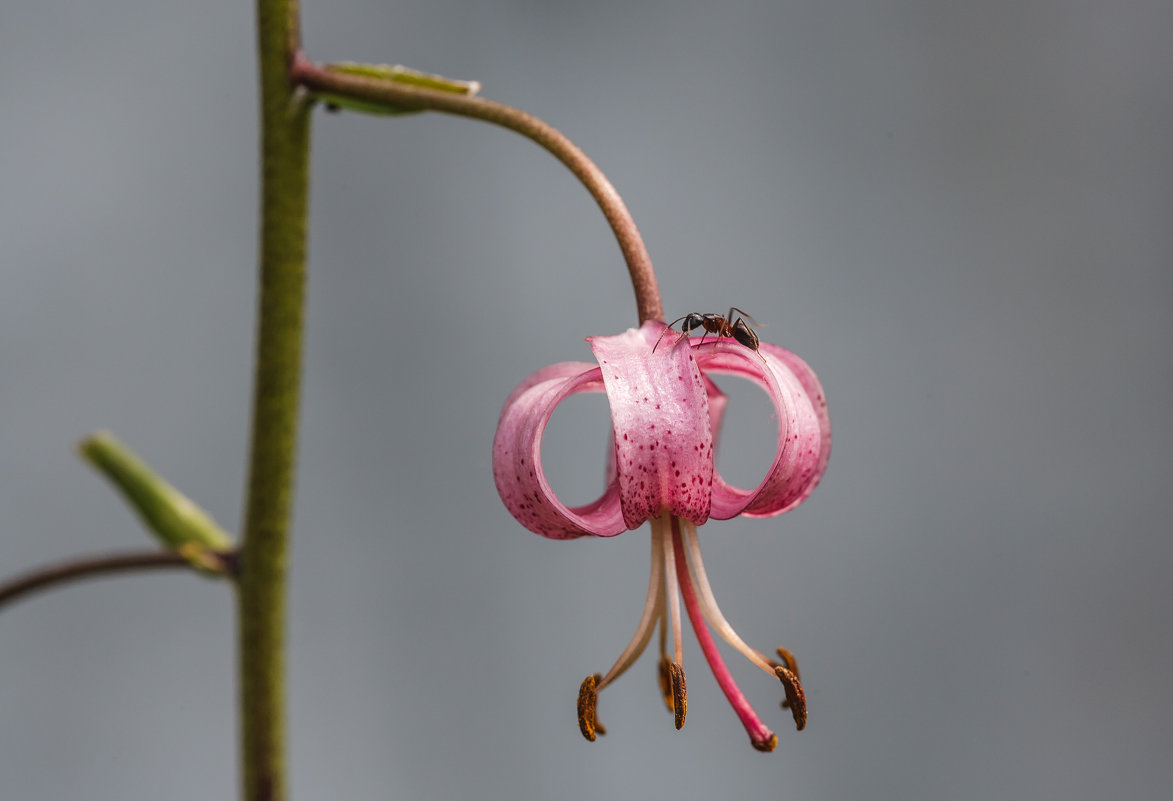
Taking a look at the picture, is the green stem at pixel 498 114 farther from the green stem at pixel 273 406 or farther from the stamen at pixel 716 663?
the stamen at pixel 716 663

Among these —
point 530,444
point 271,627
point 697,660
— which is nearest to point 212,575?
point 271,627

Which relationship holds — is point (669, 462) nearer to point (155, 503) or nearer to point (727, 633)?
point (727, 633)

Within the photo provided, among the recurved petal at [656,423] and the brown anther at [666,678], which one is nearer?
the recurved petal at [656,423]

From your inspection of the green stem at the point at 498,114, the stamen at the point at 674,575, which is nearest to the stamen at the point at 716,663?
the stamen at the point at 674,575

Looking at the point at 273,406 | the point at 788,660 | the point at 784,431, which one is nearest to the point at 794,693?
the point at 788,660

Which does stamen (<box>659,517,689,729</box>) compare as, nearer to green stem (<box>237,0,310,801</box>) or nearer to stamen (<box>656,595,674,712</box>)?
stamen (<box>656,595,674,712</box>)
